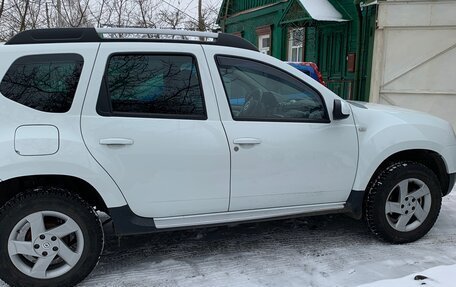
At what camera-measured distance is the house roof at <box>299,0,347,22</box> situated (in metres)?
12.1

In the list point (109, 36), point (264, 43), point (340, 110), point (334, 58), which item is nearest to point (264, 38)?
point (264, 43)

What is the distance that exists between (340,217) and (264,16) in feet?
44.8

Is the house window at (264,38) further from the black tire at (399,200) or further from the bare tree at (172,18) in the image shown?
the black tire at (399,200)

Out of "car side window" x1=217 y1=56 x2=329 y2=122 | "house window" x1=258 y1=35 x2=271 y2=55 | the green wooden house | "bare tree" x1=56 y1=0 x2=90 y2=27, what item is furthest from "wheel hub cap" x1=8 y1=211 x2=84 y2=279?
"house window" x1=258 y1=35 x2=271 y2=55

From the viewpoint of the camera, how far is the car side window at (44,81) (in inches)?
121

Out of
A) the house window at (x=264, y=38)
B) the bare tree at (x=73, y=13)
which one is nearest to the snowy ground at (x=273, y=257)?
the bare tree at (x=73, y=13)

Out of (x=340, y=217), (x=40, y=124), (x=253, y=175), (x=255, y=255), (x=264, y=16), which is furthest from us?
(x=264, y=16)

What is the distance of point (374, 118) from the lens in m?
3.94

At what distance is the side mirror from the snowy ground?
46.7 inches

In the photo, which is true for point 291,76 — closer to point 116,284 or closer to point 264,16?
point 116,284

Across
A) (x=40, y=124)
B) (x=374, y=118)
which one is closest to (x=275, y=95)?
(x=374, y=118)

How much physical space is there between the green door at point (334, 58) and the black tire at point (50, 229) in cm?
999

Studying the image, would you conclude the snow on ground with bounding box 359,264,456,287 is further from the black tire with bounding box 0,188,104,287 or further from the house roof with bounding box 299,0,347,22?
the house roof with bounding box 299,0,347,22

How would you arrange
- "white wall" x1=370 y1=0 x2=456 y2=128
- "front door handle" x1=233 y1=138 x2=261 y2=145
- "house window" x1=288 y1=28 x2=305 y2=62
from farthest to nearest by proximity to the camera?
1. "house window" x1=288 y1=28 x2=305 y2=62
2. "white wall" x1=370 y1=0 x2=456 y2=128
3. "front door handle" x1=233 y1=138 x2=261 y2=145
